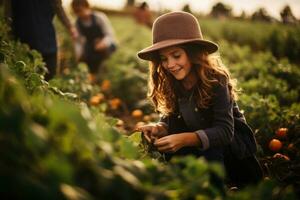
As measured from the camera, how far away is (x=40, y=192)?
100 centimetres

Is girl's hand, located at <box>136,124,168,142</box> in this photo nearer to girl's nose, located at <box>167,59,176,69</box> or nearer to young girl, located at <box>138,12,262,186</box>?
young girl, located at <box>138,12,262,186</box>

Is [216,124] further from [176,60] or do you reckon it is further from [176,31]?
[176,31]

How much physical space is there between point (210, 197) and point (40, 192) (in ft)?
2.25

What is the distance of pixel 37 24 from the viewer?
3.96 metres

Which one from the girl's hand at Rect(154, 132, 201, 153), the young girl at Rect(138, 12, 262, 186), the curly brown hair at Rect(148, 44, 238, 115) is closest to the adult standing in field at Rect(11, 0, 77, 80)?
the curly brown hair at Rect(148, 44, 238, 115)

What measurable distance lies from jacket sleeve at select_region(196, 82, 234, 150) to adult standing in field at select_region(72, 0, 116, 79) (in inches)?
167

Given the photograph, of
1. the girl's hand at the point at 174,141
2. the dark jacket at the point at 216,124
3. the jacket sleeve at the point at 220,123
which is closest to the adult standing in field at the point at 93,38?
the dark jacket at the point at 216,124

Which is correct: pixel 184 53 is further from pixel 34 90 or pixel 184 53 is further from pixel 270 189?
pixel 270 189

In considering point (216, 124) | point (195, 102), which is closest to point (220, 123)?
point (216, 124)

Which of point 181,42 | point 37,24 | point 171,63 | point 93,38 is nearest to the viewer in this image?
point 181,42

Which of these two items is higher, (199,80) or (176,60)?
(176,60)

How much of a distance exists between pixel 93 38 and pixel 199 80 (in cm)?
429

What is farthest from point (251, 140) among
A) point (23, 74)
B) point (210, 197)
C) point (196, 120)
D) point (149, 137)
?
point (23, 74)

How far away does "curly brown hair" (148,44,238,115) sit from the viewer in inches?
102
